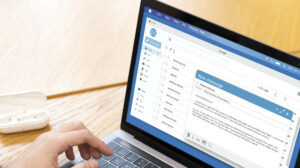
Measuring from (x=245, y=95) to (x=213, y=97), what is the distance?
2.7 inches

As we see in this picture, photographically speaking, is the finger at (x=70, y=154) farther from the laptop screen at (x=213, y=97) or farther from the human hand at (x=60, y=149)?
the laptop screen at (x=213, y=97)

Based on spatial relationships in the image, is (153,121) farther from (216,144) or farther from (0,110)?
(0,110)

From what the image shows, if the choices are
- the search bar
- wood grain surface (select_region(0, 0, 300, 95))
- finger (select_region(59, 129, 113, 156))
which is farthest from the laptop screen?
wood grain surface (select_region(0, 0, 300, 95))

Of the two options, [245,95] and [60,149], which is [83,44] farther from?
[245,95]

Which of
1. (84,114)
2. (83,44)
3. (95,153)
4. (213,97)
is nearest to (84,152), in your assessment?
(95,153)

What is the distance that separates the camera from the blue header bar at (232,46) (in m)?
0.79

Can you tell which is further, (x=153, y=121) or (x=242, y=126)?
(x=153, y=121)

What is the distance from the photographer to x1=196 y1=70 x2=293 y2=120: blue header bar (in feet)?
2.67

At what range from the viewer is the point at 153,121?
0.99 metres

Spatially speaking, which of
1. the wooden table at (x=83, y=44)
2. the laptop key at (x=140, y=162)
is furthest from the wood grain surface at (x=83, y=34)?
the laptop key at (x=140, y=162)

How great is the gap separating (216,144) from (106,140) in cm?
27

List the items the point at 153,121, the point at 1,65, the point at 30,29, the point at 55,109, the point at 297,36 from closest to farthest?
the point at 153,121 < the point at 55,109 < the point at 1,65 < the point at 30,29 < the point at 297,36

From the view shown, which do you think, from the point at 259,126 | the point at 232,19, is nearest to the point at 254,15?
the point at 232,19

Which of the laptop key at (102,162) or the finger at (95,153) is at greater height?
the finger at (95,153)
